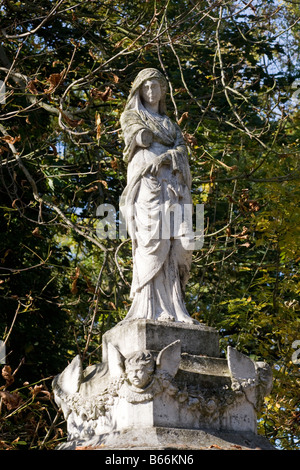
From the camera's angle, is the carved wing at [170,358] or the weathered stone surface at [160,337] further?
the weathered stone surface at [160,337]

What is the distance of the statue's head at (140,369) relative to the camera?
7.32 meters

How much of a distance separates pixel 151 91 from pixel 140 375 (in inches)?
121

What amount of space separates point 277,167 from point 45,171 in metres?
3.37

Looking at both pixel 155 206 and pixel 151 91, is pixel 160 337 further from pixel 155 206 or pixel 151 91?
pixel 151 91

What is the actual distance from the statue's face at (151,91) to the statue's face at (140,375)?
2929 millimetres

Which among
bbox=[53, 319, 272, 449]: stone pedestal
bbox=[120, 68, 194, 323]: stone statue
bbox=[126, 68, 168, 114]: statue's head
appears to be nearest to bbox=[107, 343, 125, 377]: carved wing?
bbox=[53, 319, 272, 449]: stone pedestal

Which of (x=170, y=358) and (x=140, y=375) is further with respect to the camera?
(x=170, y=358)

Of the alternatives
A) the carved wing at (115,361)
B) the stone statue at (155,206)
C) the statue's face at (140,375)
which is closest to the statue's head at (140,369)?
the statue's face at (140,375)

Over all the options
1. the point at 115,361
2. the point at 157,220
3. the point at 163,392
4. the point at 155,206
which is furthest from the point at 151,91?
the point at 163,392

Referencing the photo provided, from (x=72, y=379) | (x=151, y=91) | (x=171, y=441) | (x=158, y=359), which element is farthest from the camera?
(x=151, y=91)

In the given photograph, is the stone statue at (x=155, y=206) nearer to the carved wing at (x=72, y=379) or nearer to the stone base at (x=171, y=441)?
the carved wing at (x=72, y=379)

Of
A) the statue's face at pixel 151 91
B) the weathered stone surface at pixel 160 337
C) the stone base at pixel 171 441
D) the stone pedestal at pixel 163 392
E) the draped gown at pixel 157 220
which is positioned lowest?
the stone base at pixel 171 441

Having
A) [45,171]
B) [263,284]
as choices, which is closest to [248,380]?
[45,171]

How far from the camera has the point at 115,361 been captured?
760 cm
